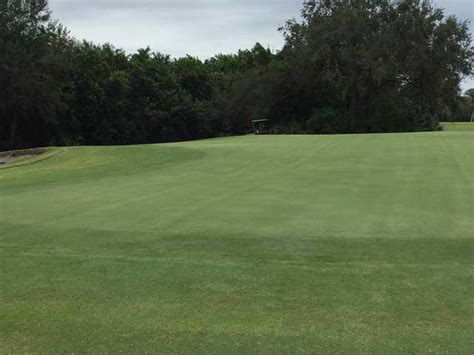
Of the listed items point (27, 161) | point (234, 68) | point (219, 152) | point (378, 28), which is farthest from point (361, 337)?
point (234, 68)

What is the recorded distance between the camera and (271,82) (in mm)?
49906

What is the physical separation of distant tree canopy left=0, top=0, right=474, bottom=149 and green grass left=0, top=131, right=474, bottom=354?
3235cm

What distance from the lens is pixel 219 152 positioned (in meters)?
21.1

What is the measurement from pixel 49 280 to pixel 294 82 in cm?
4547

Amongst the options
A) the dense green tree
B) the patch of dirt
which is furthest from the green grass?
the dense green tree

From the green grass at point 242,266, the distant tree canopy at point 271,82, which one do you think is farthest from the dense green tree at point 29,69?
the green grass at point 242,266

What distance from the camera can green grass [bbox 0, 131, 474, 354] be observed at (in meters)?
4.57

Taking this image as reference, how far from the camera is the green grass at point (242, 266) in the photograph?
180 inches

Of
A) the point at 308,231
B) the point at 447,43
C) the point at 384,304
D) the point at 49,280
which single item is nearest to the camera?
the point at 384,304

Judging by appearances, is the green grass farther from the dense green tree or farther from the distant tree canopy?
the distant tree canopy

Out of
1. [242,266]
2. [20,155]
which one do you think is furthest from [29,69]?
[242,266]

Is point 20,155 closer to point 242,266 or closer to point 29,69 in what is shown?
point 29,69

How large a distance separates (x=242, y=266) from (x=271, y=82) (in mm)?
44520

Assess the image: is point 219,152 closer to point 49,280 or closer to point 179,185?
point 179,185
